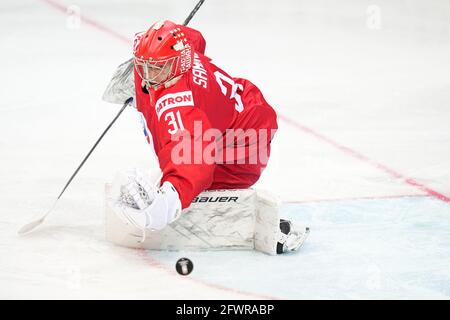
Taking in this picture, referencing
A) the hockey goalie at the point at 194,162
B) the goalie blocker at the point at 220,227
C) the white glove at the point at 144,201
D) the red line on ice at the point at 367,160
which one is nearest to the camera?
the white glove at the point at 144,201

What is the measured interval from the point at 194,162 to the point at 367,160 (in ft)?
6.66

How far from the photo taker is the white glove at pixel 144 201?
4012mm

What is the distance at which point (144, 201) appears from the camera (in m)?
4.02

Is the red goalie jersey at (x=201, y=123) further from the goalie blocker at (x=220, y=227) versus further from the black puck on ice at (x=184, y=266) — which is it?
the black puck on ice at (x=184, y=266)

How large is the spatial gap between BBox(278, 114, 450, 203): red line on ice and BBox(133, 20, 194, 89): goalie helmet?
5.37ft

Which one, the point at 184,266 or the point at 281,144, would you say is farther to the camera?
the point at 281,144

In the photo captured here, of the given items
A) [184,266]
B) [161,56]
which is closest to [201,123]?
[161,56]

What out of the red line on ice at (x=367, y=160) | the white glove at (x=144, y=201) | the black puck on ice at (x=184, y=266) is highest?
the white glove at (x=144, y=201)

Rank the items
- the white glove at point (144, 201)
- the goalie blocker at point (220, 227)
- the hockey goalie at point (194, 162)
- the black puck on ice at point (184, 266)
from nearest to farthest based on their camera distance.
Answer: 1. the white glove at point (144, 201)
2. the hockey goalie at point (194, 162)
3. the black puck on ice at point (184, 266)
4. the goalie blocker at point (220, 227)

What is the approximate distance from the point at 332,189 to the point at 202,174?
1.47m

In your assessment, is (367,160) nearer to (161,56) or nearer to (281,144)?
(281,144)

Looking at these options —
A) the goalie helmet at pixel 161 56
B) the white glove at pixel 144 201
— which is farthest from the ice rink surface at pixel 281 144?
the goalie helmet at pixel 161 56

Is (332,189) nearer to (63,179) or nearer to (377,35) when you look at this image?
(63,179)
